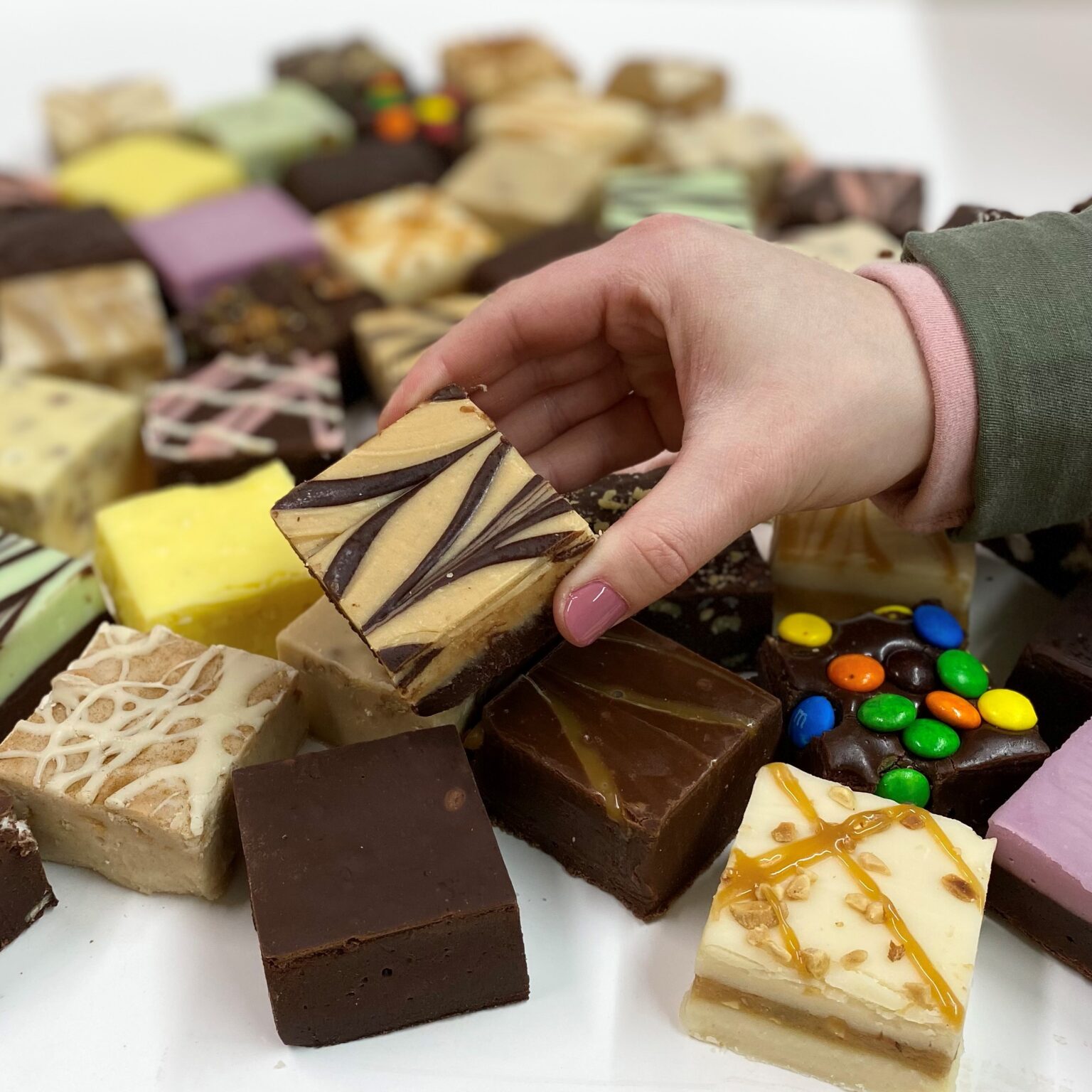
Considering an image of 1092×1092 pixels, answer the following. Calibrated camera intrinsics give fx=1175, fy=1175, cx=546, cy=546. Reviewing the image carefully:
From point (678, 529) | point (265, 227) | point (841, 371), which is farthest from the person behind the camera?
point (265, 227)

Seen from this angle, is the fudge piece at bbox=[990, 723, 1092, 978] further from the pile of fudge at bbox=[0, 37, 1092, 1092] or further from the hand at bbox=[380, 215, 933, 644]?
the hand at bbox=[380, 215, 933, 644]

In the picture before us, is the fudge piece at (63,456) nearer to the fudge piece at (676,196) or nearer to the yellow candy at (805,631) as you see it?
the fudge piece at (676,196)

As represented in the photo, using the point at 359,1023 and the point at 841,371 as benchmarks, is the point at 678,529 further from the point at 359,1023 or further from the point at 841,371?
the point at 359,1023

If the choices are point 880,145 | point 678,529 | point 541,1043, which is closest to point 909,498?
point 678,529

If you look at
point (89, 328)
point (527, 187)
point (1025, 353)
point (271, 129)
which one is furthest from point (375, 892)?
point (271, 129)

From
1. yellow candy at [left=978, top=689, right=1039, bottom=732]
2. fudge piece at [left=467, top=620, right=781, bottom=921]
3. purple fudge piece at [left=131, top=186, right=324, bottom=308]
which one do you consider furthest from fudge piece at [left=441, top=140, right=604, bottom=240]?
yellow candy at [left=978, top=689, right=1039, bottom=732]

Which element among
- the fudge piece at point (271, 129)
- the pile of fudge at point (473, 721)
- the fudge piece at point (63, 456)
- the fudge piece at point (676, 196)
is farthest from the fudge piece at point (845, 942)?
the fudge piece at point (271, 129)

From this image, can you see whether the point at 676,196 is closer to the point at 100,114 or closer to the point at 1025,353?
the point at 1025,353
